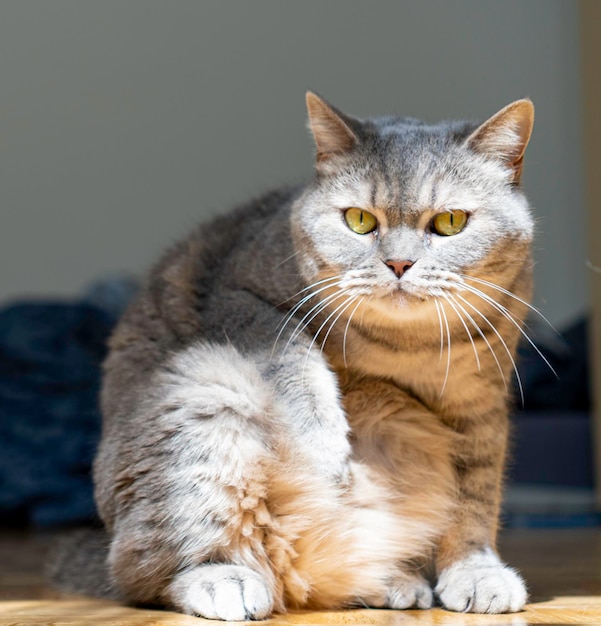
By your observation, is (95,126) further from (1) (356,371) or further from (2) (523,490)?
(1) (356,371)

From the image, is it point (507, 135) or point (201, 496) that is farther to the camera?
point (507, 135)

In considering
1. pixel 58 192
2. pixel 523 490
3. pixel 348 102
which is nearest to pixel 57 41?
pixel 58 192

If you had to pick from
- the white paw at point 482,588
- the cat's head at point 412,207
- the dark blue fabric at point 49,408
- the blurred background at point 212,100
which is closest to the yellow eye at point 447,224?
the cat's head at point 412,207

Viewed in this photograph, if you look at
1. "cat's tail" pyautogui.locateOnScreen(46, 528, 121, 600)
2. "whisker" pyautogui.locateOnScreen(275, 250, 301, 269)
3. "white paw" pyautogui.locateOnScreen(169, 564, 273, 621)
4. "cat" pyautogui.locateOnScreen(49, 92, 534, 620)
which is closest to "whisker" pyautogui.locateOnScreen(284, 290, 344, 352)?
"cat" pyautogui.locateOnScreen(49, 92, 534, 620)

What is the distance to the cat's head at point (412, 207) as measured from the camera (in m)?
1.54

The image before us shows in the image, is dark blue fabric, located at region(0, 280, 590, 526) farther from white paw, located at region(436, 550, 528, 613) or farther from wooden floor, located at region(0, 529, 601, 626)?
white paw, located at region(436, 550, 528, 613)

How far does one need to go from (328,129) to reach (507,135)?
1.04 feet

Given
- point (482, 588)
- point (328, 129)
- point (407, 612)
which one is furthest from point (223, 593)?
point (328, 129)

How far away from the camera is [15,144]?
14.8 feet

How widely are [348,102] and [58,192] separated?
57.1 inches

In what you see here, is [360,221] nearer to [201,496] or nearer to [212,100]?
[201,496]

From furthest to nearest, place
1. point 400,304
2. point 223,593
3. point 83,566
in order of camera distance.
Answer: point 83,566, point 400,304, point 223,593

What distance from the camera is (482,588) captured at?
1.54m

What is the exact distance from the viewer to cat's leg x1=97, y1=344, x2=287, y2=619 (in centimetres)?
150
